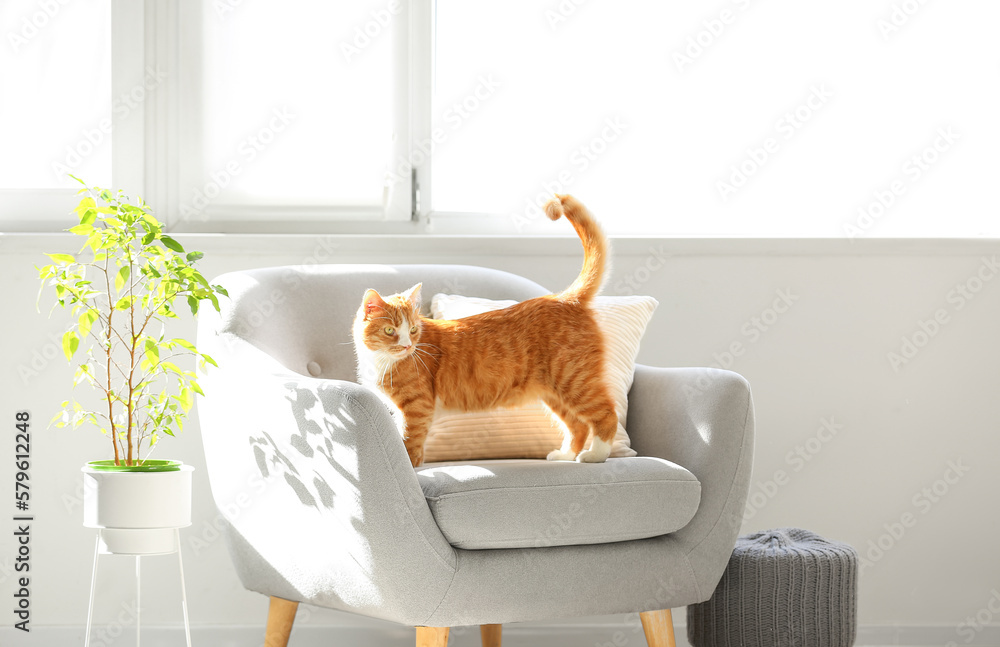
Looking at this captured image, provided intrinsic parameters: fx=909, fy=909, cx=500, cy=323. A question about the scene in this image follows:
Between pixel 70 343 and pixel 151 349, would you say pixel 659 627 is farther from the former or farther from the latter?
pixel 70 343

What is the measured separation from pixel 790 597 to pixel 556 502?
2.08ft

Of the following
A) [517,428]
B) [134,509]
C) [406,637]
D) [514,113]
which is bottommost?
[406,637]

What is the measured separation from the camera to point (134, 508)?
166 centimetres

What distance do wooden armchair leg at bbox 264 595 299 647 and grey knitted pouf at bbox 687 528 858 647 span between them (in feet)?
2.97

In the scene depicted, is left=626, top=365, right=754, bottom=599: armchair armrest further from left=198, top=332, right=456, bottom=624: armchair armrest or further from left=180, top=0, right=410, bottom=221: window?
left=180, top=0, right=410, bottom=221: window

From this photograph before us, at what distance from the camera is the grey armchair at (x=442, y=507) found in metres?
1.48

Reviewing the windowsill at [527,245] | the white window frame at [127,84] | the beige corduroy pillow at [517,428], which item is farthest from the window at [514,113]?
the beige corduroy pillow at [517,428]

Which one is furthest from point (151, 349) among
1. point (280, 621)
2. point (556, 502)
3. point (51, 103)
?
point (51, 103)

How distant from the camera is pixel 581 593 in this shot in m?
1.59

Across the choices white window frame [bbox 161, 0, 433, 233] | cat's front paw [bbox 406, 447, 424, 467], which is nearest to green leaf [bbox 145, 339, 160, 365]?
cat's front paw [bbox 406, 447, 424, 467]

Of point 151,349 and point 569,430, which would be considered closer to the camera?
point 151,349

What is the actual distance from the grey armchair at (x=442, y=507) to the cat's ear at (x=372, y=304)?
17cm

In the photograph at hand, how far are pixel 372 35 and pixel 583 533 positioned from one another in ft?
5.26

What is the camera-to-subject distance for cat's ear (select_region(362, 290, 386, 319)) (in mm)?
1676
